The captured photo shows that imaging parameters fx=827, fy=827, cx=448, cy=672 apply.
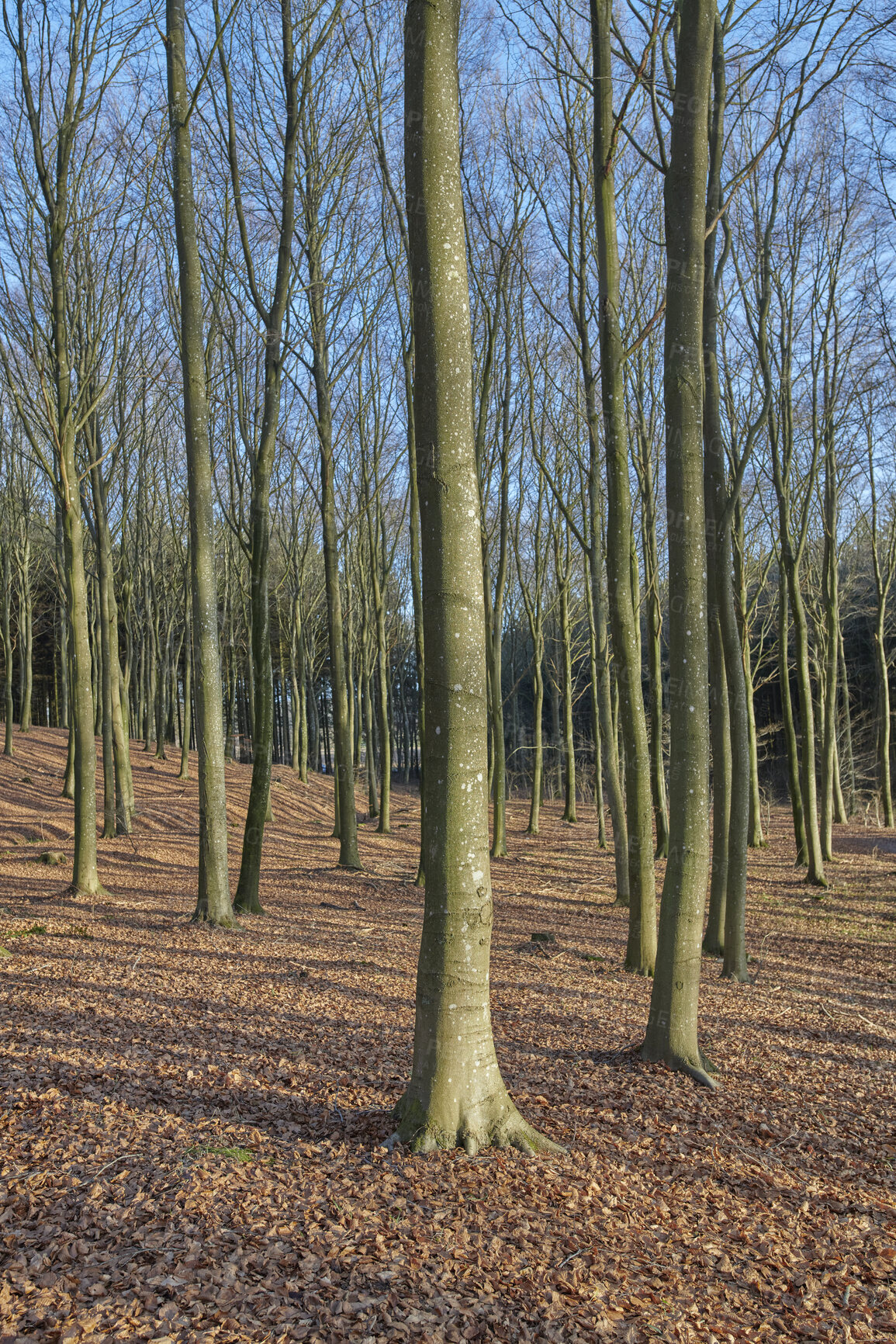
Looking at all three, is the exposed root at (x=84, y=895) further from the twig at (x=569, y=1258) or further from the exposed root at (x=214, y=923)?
the twig at (x=569, y=1258)

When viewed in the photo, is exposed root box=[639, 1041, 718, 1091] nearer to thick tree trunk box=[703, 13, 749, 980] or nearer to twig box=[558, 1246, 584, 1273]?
twig box=[558, 1246, 584, 1273]

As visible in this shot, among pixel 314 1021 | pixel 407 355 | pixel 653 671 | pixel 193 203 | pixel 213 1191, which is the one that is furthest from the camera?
pixel 653 671

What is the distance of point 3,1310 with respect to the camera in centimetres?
226

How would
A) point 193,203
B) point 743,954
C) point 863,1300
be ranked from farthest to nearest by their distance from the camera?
point 193,203
point 743,954
point 863,1300

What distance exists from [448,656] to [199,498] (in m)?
5.66

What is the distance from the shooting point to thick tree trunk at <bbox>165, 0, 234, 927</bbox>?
8172mm

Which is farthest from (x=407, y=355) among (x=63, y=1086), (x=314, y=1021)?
(x=63, y=1086)

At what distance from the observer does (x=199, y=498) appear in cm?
828

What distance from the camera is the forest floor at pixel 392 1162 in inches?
96.6

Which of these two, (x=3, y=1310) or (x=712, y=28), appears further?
(x=712, y=28)

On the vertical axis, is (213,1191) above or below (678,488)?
below

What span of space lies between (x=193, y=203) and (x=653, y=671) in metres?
9.10

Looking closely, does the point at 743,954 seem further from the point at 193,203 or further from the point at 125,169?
the point at 125,169

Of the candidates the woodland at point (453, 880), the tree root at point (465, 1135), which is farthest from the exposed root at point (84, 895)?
the tree root at point (465, 1135)
